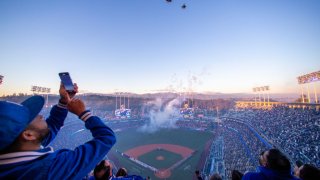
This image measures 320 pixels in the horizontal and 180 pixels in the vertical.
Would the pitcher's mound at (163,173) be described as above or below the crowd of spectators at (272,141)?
below

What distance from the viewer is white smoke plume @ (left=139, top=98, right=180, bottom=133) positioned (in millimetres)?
57806

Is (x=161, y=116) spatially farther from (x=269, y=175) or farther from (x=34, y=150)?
(x=34, y=150)

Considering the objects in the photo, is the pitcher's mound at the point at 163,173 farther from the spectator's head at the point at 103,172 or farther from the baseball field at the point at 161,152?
the spectator's head at the point at 103,172

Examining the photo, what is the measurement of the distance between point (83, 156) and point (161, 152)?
34.9 meters

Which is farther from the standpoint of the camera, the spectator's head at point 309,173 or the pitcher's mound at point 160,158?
the pitcher's mound at point 160,158

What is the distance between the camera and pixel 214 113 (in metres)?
64.6

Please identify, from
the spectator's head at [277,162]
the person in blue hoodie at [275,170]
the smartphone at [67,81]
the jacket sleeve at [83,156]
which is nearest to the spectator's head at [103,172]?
the smartphone at [67,81]

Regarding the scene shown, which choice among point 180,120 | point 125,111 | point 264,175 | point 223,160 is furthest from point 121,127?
point 264,175

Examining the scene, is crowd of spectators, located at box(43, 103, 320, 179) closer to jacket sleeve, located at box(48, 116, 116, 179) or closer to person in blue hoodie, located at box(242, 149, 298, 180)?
person in blue hoodie, located at box(242, 149, 298, 180)

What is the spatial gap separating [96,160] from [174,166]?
27734mm

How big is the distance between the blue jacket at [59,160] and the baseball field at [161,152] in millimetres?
24173

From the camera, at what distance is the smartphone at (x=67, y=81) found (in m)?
2.29

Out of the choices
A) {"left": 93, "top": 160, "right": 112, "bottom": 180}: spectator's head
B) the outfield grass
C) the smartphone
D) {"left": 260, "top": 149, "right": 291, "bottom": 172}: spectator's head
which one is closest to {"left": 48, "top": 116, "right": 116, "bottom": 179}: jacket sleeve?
the smartphone

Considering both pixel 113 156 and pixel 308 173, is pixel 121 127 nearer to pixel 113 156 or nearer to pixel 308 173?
pixel 113 156
